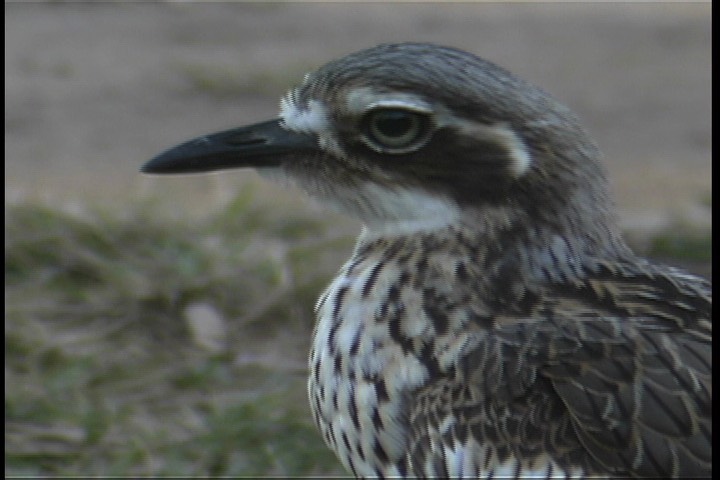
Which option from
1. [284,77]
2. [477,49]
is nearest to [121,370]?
[284,77]

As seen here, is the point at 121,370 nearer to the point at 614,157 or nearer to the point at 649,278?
the point at 649,278

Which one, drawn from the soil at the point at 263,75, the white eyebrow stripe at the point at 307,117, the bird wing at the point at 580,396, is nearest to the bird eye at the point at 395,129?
the white eyebrow stripe at the point at 307,117

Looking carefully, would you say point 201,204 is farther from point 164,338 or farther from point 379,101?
point 379,101

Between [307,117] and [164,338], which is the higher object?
[307,117]

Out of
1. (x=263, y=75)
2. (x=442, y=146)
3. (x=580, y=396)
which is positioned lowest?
(x=580, y=396)

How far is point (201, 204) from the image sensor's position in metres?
6.94

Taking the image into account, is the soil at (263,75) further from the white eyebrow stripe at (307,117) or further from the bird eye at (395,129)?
the bird eye at (395,129)

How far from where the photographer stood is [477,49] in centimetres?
940

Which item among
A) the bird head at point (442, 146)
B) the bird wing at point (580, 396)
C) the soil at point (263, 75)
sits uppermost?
the soil at point (263, 75)

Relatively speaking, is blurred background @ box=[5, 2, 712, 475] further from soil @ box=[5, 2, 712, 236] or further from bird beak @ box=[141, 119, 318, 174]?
bird beak @ box=[141, 119, 318, 174]

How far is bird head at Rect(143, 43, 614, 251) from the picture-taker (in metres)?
3.58

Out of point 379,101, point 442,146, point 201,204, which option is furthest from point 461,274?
point 201,204

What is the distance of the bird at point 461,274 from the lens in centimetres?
338

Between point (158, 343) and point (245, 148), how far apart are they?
2.21 meters
